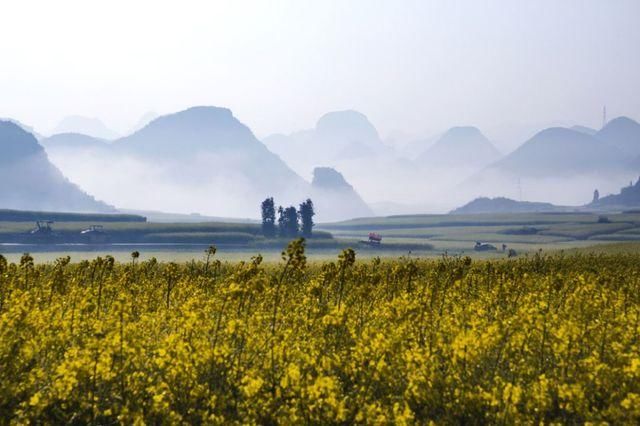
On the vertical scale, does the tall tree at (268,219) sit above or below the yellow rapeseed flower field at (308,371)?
above

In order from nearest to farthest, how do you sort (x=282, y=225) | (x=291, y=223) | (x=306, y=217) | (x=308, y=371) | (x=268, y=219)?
(x=308, y=371) < (x=291, y=223) < (x=306, y=217) < (x=282, y=225) < (x=268, y=219)

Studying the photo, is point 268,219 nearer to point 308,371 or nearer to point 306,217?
point 306,217

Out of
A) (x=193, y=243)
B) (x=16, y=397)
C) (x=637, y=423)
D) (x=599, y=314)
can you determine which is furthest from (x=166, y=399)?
(x=193, y=243)

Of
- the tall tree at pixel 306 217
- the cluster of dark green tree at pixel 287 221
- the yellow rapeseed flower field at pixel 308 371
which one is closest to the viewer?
the yellow rapeseed flower field at pixel 308 371

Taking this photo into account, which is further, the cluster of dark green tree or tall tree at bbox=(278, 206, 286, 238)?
tall tree at bbox=(278, 206, 286, 238)

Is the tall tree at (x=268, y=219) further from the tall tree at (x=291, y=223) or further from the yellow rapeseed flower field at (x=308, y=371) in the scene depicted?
the yellow rapeseed flower field at (x=308, y=371)

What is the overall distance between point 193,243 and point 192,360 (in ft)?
539

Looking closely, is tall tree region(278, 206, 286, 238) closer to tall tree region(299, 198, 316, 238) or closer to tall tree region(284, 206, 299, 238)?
tall tree region(284, 206, 299, 238)

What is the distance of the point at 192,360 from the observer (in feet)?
42.5

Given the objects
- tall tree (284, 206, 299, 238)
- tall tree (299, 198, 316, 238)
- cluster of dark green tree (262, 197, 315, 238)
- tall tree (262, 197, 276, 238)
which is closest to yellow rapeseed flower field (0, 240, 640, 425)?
tall tree (262, 197, 276, 238)

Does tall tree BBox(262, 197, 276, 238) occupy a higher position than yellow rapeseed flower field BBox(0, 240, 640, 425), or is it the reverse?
tall tree BBox(262, 197, 276, 238)

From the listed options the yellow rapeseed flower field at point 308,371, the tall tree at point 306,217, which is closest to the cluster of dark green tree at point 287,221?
the tall tree at point 306,217

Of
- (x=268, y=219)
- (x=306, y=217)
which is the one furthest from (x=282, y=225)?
(x=306, y=217)

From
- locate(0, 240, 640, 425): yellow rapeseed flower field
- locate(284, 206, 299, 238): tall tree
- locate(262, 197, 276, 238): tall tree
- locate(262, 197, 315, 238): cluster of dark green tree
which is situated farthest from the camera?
locate(284, 206, 299, 238): tall tree
